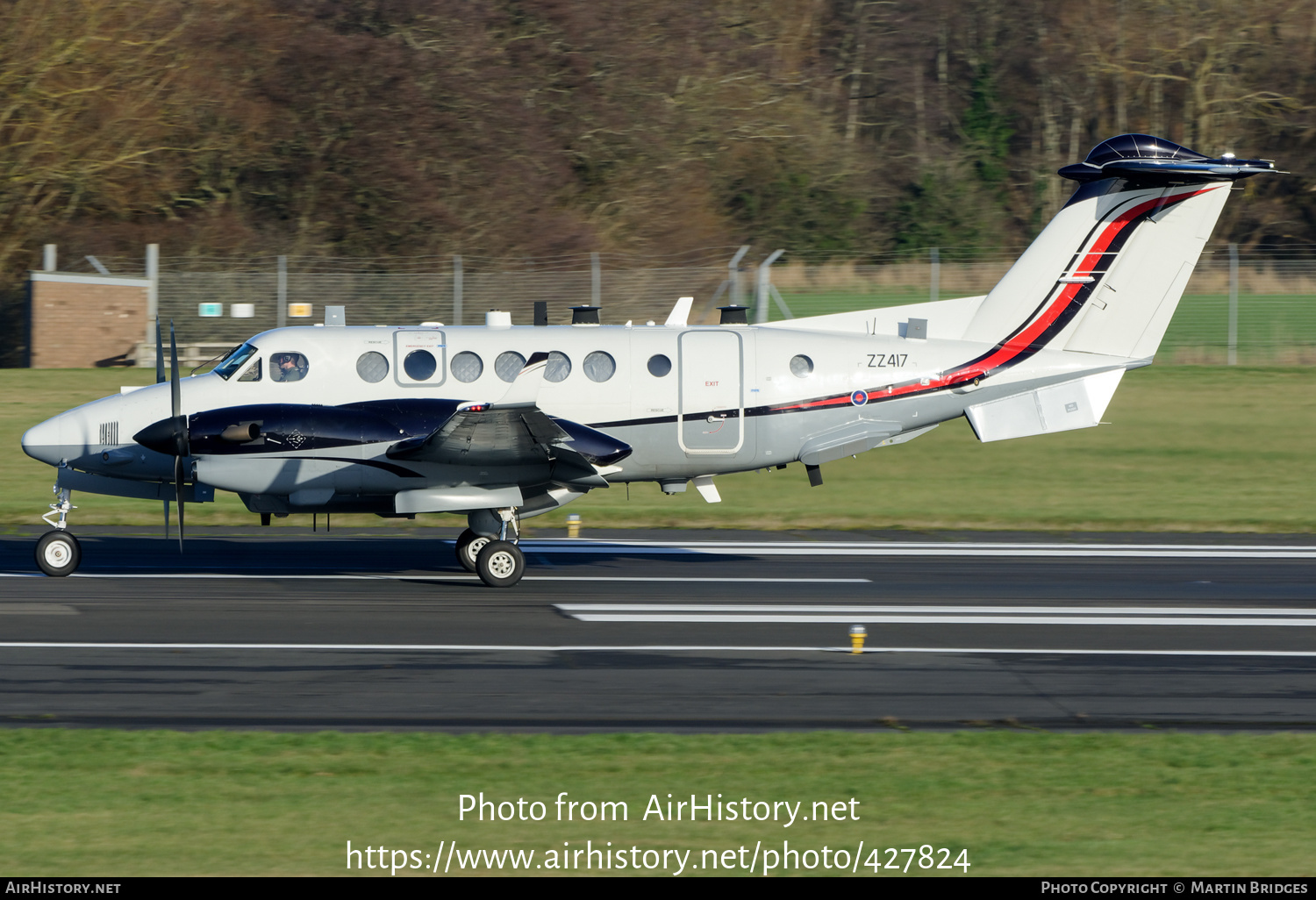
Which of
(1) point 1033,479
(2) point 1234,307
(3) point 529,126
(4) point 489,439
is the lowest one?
(1) point 1033,479

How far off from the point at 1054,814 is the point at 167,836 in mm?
4644

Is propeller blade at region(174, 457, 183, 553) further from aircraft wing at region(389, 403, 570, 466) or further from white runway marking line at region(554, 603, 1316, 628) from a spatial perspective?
white runway marking line at region(554, 603, 1316, 628)

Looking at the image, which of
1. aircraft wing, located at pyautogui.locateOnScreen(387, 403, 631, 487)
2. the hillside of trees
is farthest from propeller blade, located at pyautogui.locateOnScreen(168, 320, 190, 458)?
the hillside of trees

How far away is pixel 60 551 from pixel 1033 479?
15552 millimetres

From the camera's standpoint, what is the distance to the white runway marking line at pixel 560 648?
11.5 m

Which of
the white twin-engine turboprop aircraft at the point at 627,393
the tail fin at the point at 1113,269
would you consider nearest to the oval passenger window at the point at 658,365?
the white twin-engine turboprop aircraft at the point at 627,393

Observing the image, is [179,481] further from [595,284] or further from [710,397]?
[595,284]

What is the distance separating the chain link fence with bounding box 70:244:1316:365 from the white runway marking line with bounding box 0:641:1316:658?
1545cm

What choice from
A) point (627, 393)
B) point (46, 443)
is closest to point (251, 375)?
point (46, 443)

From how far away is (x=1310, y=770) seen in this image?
329 inches

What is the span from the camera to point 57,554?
14.6m

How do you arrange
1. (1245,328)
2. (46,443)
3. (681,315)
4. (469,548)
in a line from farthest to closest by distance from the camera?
(1245,328) < (681,315) < (469,548) < (46,443)

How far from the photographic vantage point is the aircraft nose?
14453 millimetres

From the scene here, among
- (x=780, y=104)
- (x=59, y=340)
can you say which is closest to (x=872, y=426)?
(x=59, y=340)
